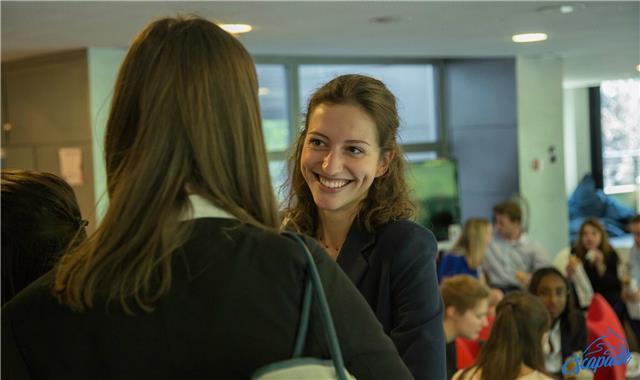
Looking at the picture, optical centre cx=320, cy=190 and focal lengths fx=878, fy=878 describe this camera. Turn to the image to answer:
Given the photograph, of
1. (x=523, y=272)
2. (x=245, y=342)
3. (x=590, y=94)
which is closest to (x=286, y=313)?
(x=245, y=342)

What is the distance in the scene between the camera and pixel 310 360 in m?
0.94

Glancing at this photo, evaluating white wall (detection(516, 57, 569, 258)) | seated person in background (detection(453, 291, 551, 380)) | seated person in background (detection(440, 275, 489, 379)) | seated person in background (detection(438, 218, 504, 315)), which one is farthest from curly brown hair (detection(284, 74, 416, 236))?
white wall (detection(516, 57, 569, 258))

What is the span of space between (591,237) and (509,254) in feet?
2.15

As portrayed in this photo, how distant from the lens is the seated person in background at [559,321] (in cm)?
406

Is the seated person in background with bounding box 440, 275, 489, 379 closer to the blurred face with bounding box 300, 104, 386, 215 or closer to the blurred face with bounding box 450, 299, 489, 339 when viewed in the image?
the blurred face with bounding box 450, 299, 489, 339

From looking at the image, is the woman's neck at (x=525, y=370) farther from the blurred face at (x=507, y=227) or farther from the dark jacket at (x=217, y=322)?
the blurred face at (x=507, y=227)

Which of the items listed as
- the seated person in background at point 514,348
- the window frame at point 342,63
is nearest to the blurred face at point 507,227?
the window frame at point 342,63

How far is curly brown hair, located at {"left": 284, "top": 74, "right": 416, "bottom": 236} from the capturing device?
1.62 metres

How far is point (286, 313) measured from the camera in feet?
3.13

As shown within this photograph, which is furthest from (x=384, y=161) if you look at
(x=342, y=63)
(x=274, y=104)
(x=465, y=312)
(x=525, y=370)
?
(x=342, y=63)

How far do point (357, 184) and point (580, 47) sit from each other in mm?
6725

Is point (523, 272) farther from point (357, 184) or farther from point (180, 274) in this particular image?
point (180, 274)

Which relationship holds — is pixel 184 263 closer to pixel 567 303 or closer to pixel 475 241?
pixel 567 303

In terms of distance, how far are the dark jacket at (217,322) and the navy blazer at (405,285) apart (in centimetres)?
44
